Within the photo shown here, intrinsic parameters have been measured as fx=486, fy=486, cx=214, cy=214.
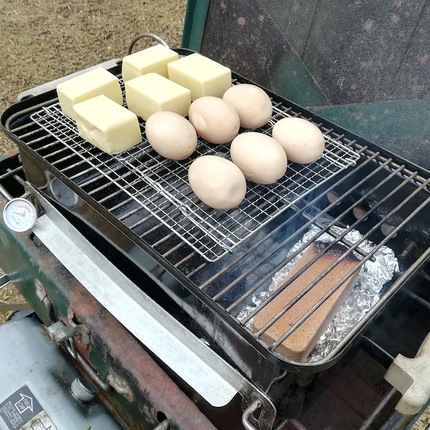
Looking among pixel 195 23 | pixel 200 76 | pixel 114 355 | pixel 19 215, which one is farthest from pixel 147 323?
pixel 195 23

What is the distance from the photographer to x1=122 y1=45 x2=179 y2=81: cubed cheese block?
204cm

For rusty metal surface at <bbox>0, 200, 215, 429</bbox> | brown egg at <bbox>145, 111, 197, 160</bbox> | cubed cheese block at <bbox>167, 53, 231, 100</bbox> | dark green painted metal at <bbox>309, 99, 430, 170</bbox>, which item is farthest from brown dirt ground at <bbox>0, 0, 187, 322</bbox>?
dark green painted metal at <bbox>309, 99, 430, 170</bbox>

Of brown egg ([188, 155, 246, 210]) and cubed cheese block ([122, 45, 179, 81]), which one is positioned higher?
cubed cheese block ([122, 45, 179, 81])

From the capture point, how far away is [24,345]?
1824mm

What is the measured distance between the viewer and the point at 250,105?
191 cm

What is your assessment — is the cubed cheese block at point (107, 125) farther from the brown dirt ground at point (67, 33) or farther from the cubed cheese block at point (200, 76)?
the brown dirt ground at point (67, 33)

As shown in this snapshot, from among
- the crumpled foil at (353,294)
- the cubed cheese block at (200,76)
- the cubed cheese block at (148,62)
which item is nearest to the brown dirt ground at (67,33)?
the cubed cheese block at (148,62)

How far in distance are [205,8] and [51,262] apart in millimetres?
1661

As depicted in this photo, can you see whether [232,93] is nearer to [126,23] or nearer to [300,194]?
[300,194]

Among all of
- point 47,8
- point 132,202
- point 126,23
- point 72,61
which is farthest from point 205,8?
point 47,8

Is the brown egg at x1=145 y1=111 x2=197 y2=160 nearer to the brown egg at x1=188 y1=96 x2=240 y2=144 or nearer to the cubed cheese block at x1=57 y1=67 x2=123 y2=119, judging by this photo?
the brown egg at x1=188 y1=96 x2=240 y2=144

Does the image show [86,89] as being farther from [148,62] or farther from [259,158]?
[259,158]

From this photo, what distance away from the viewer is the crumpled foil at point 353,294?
1.65 meters

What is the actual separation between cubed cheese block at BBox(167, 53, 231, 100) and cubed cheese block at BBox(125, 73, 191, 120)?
0.06 meters
